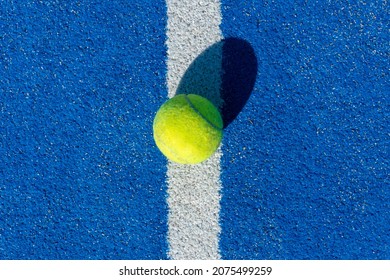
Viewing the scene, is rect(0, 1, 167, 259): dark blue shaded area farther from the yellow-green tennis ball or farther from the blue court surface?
the yellow-green tennis ball

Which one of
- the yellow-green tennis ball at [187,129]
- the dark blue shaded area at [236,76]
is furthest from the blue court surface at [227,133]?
the yellow-green tennis ball at [187,129]

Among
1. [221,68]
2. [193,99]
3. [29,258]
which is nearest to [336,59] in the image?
[221,68]

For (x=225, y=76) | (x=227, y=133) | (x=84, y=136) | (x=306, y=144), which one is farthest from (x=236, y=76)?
(x=84, y=136)

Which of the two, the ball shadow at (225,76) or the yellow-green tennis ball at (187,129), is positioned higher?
the ball shadow at (225,76)

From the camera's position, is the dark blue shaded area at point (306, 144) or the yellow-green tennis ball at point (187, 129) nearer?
the yellow-green tennis ball at point (187, 129)

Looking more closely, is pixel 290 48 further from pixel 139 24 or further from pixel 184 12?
pixel 139 24

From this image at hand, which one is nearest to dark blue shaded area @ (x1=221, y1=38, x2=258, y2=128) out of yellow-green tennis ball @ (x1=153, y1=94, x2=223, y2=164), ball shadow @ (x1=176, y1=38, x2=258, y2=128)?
ball shadow @ (x1=176, y1=38, x2=258, y2=128)

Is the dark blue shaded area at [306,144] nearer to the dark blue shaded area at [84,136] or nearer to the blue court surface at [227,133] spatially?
the blue court surface at [227,133]
